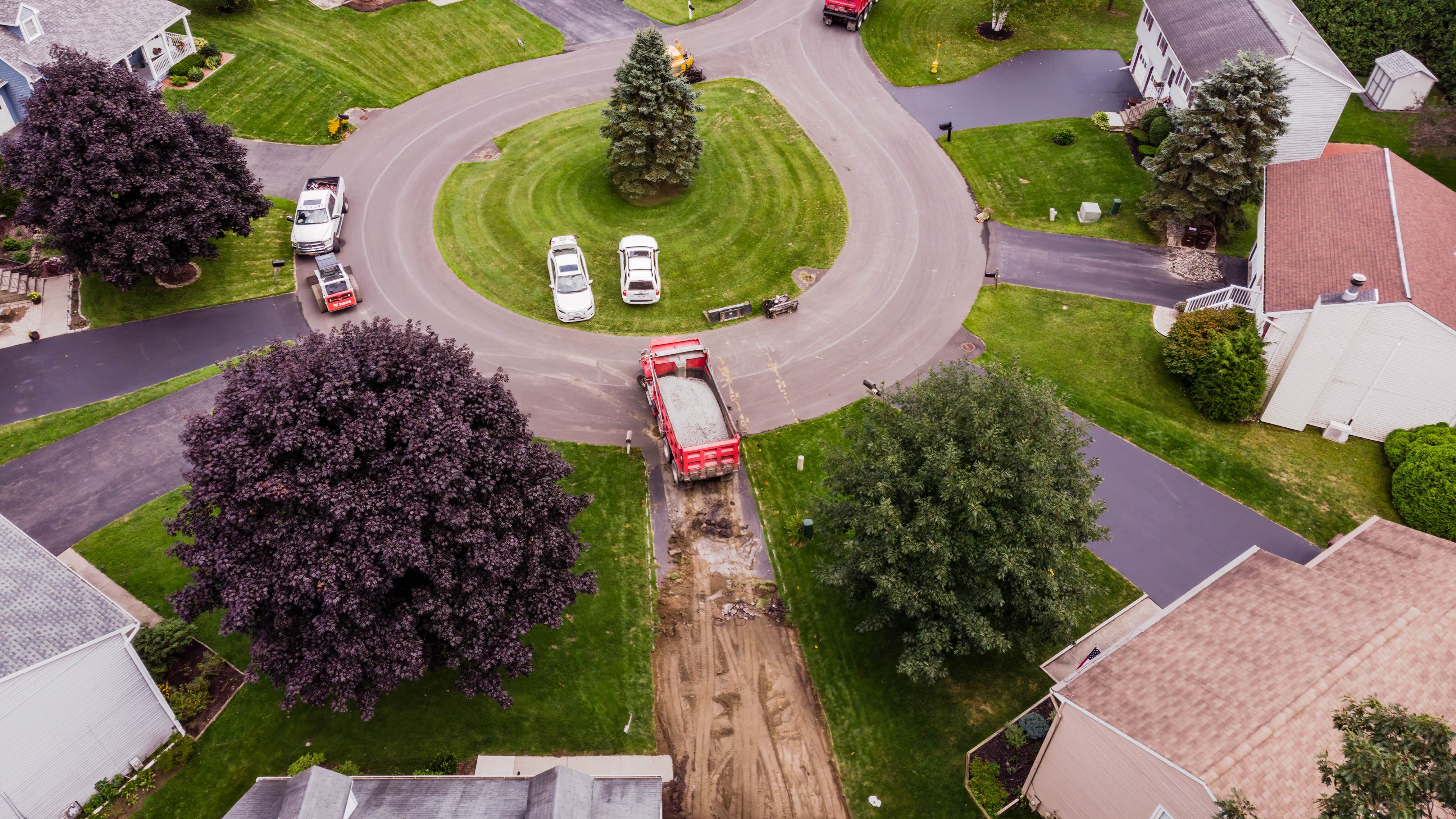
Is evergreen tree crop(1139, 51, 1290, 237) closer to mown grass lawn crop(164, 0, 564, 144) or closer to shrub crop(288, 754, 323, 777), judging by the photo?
mown grass lawn crop(164, 0, 564, 144)

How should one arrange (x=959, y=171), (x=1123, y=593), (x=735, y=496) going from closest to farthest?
1. (x=1123, y=593)
2. (x=735, y=496)
3. (x=959, y=171)

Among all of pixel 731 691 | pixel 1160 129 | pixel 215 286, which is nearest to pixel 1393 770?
pixel 731 691

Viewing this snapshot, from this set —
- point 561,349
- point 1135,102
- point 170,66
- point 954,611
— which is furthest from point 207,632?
point 1135,102

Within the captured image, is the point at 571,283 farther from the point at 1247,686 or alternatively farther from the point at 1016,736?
the point at 1247,686

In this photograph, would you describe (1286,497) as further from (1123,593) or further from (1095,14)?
(1095,14)

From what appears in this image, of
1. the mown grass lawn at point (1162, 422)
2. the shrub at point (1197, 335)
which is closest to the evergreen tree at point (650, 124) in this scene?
the mown grass lawn at point (1162, 422)

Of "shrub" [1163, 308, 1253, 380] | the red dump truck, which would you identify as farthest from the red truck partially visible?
the red dump truck

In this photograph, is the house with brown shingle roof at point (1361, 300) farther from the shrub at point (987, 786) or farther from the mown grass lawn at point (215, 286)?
the mown grass lawn at point (215, 286)
